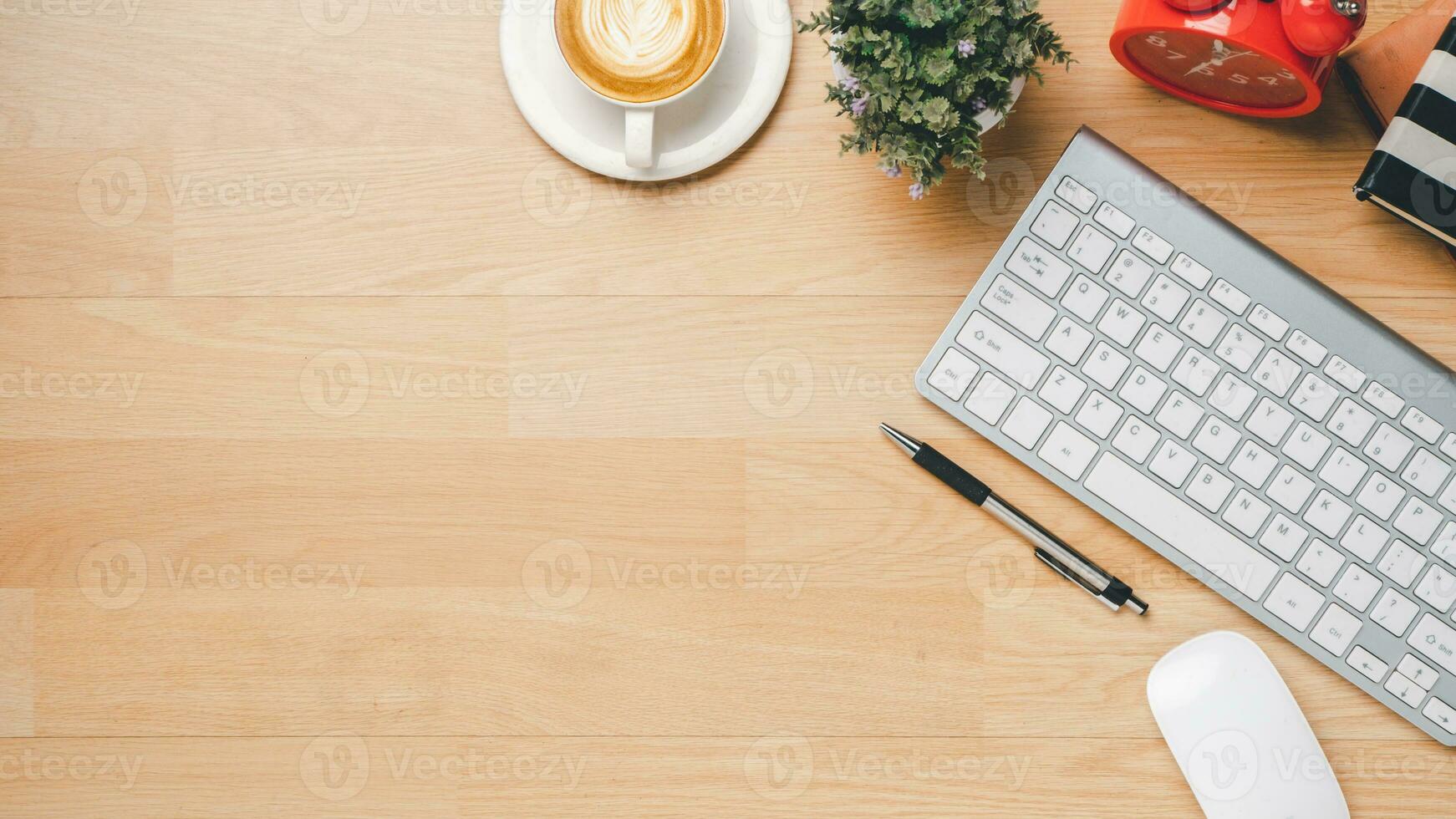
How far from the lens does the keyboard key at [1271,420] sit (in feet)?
2.18

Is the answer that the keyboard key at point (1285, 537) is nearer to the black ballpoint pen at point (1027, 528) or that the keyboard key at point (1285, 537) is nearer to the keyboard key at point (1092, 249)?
the black ballpoint pen at point (1027, 528)

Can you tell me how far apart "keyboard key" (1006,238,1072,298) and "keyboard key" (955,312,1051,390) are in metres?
0.04

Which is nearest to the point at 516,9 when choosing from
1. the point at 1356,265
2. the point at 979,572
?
the point at 979,572

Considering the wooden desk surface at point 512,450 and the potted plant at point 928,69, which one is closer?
the potted plant at point 928,69

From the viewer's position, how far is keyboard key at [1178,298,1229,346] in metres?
0.67

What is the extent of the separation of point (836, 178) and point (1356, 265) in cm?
39

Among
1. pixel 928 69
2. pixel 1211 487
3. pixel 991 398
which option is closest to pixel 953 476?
pixel 991 398

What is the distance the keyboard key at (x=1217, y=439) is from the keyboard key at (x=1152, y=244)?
120 millimetres

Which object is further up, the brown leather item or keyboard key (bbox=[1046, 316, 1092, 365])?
the brown leather item

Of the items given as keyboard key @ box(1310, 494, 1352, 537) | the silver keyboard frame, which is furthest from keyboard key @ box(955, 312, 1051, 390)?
keyboard key @ box(1310, 494, 1352, 537)
